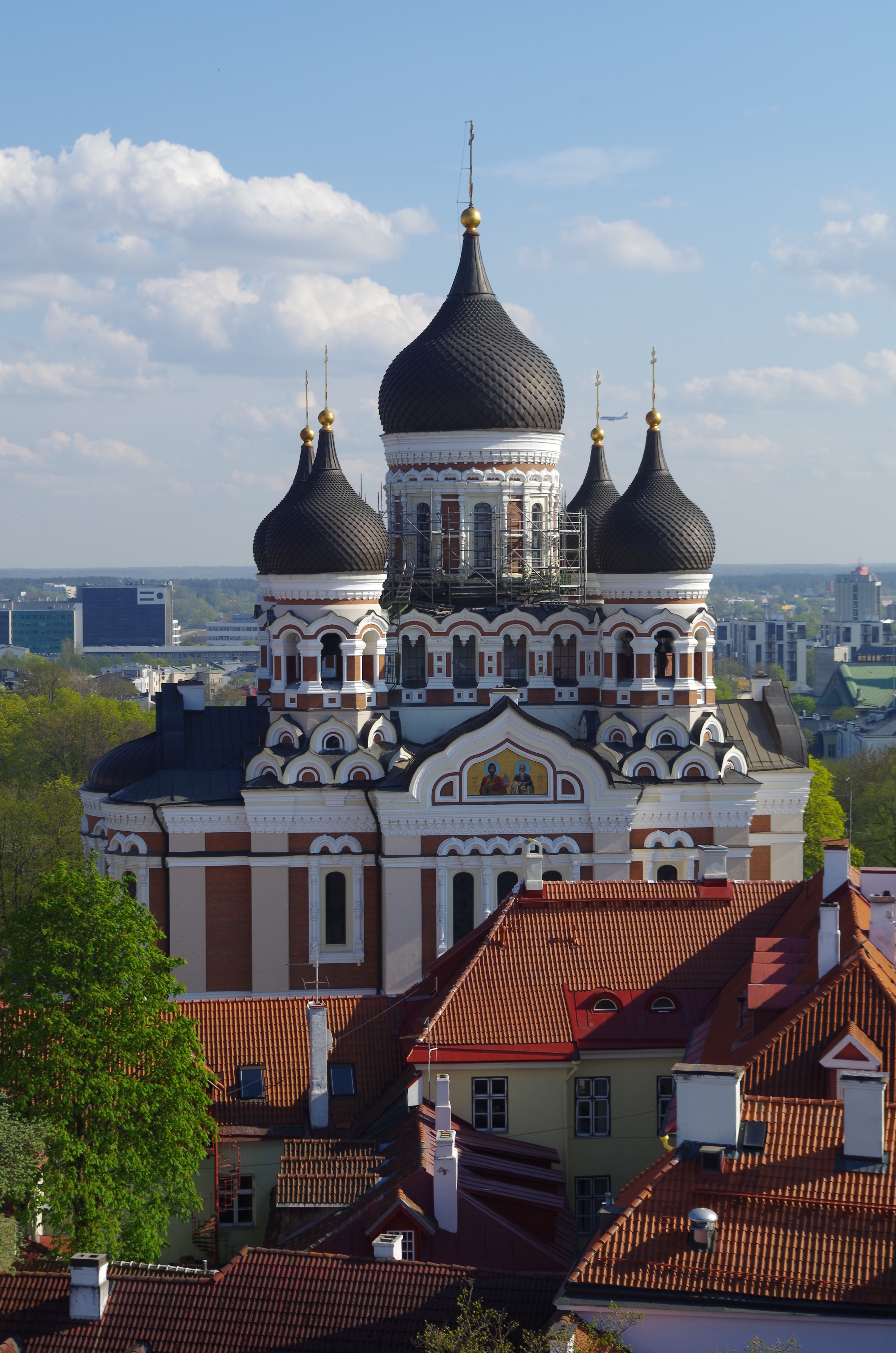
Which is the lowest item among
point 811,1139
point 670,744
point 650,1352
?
point 650,1352

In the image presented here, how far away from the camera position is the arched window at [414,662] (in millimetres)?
39062

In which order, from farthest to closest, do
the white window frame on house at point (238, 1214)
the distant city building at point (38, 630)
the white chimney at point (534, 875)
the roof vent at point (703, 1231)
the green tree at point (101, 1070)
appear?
the distant city building at point (38, 630) < the white chimney at point (534, 875) < the white window frame on house at point (238, 1214) < the green tree at point (101, 1070) < the roof vent at point (703, 1231)

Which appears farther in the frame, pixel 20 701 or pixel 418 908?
pixel 20 701

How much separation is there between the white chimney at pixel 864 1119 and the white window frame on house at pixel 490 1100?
A: 785 centimetres

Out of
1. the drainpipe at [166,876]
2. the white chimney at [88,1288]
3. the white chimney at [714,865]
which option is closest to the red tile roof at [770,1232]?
the white chimney at [88,1288]

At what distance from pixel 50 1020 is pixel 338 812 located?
49.5ft

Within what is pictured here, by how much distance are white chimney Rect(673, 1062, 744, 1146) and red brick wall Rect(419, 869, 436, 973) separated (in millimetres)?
18561

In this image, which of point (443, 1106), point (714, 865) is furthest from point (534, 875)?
point (443, 1106)

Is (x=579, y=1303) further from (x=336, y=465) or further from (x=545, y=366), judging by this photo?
(x=545, y=366)

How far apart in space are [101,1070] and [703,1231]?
8108 millimetres

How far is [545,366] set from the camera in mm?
41312

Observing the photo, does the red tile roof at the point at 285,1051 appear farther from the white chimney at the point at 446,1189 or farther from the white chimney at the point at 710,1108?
the white chimney at the point at 710,1108

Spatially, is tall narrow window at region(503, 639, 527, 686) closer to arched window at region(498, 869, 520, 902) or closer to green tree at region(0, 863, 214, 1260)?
arched window at region(498, 869, 520, 902)

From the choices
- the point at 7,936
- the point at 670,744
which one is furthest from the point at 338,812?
the point at 7,936
